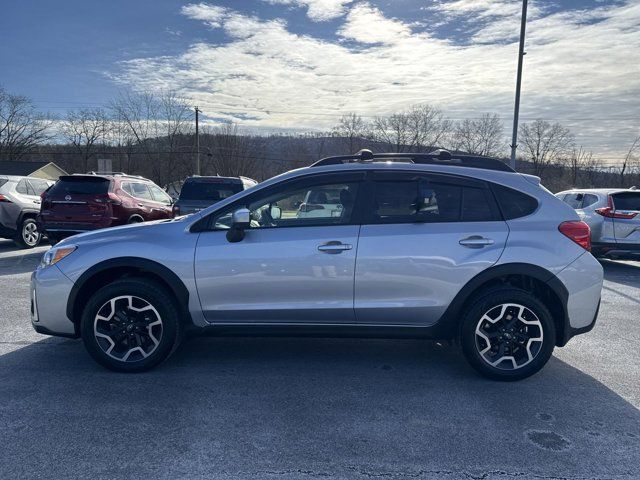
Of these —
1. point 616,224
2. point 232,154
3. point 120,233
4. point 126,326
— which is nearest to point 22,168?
point 232,154

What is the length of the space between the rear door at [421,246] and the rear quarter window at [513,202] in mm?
77

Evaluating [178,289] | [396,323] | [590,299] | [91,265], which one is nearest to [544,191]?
[590,299]

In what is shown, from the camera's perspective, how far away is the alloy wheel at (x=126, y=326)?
3.96 m

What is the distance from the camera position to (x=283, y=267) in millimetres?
3867

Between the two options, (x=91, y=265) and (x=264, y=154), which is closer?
(x=91, y=265)

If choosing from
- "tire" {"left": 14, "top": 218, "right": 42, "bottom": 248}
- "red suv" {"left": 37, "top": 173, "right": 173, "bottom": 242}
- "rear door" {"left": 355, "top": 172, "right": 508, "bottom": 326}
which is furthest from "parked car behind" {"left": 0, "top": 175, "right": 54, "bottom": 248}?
"rear door" {"left": 355, "top": 172, "right": 508, "bottom": 326}

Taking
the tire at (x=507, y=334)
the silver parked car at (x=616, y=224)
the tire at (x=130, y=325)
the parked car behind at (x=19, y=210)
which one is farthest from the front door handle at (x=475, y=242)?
the parked car behind at (x=19, y=210)

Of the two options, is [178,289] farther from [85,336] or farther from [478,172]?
[478,172]

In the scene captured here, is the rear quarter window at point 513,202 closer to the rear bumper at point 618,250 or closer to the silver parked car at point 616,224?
the silver parked car at point 616,224

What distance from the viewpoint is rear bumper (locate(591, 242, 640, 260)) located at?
920cm

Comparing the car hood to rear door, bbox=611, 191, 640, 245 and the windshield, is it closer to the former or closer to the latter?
the windshield

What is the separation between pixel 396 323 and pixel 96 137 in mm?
59365

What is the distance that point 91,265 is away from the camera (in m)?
3.96

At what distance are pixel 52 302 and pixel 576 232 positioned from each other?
4.50 m
